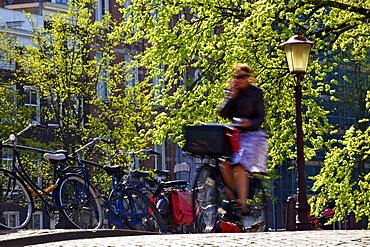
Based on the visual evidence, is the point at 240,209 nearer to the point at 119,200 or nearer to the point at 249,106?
the point at 249,106

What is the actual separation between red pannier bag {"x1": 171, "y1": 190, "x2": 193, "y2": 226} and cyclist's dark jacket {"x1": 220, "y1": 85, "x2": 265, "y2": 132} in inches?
216

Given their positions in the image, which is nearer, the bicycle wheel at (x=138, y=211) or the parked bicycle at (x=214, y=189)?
the parked bicycle at (x=214, y=189)

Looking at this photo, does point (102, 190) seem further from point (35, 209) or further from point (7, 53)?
point (35, 209)

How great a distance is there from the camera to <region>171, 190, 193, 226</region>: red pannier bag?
1625 centimetres

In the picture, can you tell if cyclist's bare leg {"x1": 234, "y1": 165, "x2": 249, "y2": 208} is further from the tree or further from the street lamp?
the tree

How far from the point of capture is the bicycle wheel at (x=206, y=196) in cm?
1144

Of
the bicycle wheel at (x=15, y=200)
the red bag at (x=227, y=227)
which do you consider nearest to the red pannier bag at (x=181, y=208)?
the red bag at (x=227, y=227)

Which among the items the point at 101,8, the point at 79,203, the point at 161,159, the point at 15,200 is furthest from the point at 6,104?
the point at 15,200

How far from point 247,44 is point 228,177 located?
9.82 meters

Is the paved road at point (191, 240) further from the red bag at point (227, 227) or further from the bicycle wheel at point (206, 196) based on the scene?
the red bag at point (227, 227)

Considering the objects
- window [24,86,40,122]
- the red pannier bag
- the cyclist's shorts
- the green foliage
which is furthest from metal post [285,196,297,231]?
window [24,86,40,122]

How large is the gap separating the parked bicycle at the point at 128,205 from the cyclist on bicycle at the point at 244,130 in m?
3.80

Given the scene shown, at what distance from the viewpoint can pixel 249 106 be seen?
35.7 feet

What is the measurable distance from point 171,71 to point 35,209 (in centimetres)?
1039
